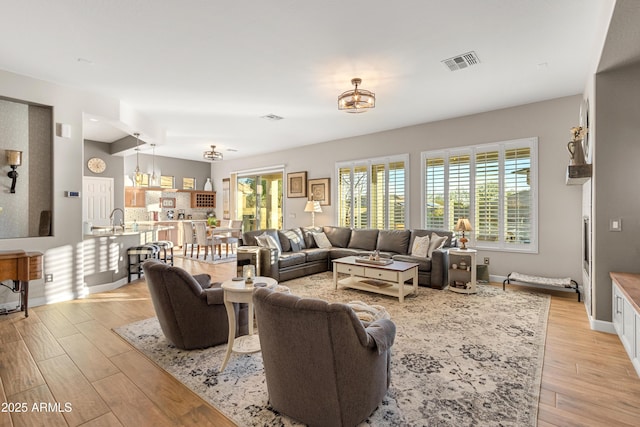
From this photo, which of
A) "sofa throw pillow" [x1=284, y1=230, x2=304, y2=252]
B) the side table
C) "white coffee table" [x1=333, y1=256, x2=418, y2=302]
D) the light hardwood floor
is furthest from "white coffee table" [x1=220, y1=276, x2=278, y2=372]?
"sofa throw pillow" [x1=284, y1=230, x2=304, y2=252]

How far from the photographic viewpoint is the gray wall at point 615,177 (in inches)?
129

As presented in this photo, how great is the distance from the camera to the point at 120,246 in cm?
544

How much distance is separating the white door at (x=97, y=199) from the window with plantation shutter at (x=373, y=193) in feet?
19.1

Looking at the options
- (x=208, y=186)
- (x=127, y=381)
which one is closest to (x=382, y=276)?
(x=127, y=381)

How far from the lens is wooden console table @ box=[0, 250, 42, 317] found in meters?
3.66

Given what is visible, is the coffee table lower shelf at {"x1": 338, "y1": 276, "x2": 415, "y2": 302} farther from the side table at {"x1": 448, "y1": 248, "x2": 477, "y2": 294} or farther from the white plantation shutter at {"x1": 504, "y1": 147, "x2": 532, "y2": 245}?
the white plantation shutter at {"x1": 504, "y1": 147, "x2": 532, "y2": 245}

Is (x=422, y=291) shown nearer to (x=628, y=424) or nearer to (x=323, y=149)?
(x=628, y=424)

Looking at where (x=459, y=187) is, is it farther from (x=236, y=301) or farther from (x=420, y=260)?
(x=236, y=301)

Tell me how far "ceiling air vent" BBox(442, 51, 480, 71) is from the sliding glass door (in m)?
6.47

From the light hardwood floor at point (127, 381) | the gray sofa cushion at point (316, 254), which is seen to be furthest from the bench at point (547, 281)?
the gray sofa cushion at point (316, 254)

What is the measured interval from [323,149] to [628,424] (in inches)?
278

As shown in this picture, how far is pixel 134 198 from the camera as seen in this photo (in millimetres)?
9258

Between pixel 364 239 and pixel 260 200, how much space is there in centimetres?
Answer: 492

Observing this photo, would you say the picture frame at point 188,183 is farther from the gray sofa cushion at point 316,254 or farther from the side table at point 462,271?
the side table at point 462,271
